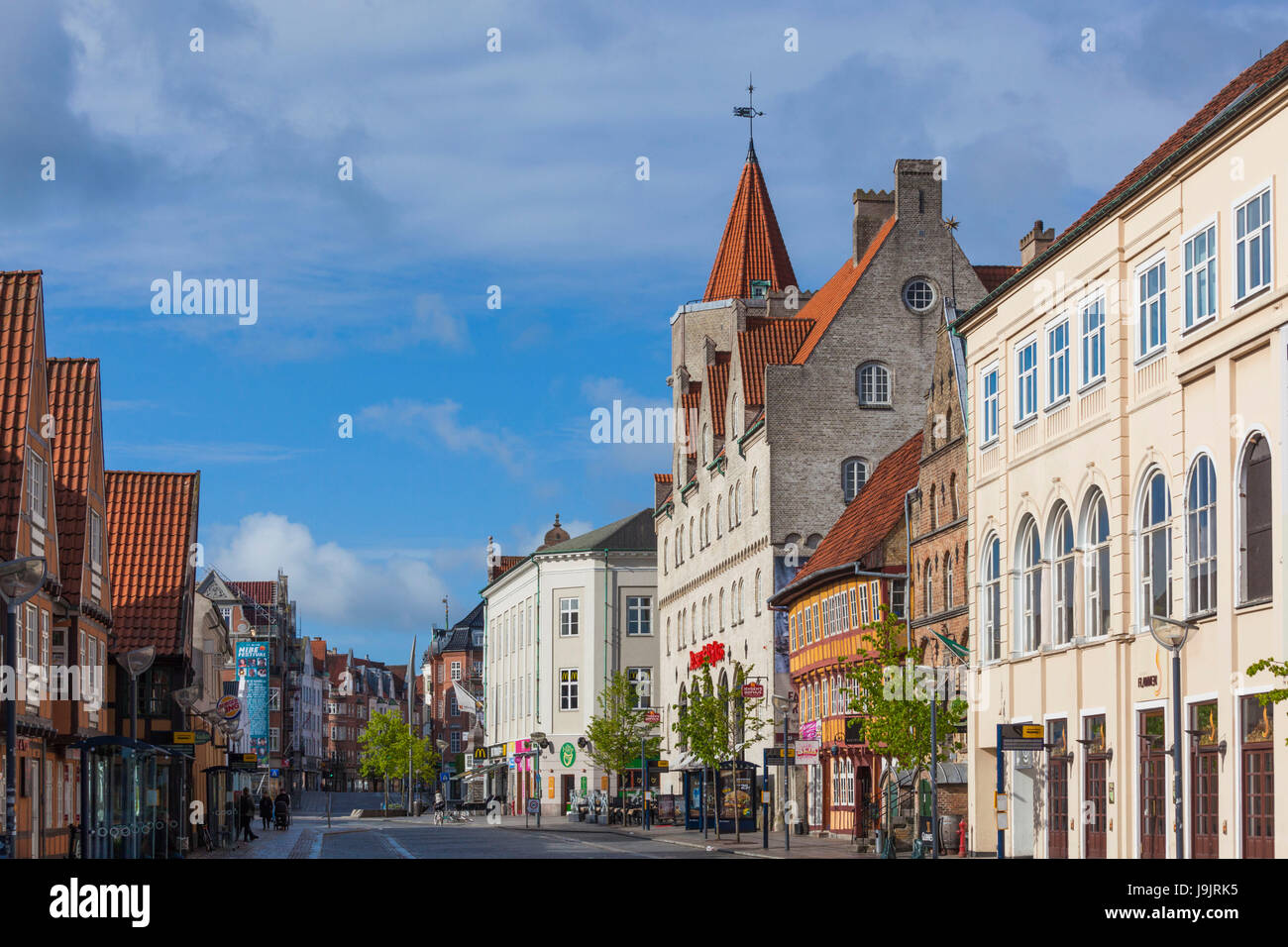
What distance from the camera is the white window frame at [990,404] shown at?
44219 millimetres

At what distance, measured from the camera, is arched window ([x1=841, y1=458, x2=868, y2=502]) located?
76.6 metres

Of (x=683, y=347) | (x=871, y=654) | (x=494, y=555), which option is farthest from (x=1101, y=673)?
(x=494, y=555)

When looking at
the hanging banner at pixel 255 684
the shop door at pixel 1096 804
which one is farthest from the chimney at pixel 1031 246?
the hanging banner at pixel 255 684

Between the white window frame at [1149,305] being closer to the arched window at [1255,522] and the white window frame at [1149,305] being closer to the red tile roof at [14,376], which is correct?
the arched window at [1255,522]

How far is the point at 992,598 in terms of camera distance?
44.7 meters

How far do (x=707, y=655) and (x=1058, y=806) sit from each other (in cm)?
4815

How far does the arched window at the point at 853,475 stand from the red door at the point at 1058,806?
36.8 m

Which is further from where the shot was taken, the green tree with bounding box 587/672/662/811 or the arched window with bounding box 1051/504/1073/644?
the green tree with bounding box 587/672/662/811

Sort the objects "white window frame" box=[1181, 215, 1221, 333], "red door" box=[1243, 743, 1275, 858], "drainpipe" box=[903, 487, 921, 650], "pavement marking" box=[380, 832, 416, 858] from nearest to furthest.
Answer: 1. "red door" box=[1243, 743, 1275, 858]
2. "white window frame" box=[1181, 215, 1221, 333]
3. "pavement marking" box=[380, 832, 416, 858]
4. "drainpipe" box=[903, 487, 921, 650]

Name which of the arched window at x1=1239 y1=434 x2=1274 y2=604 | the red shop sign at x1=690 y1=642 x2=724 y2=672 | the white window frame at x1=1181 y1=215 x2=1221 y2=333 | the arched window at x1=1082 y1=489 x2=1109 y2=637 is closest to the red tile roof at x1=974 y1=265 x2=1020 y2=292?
the red shop sign at x1=690 y1=642 x2=724 y2=672

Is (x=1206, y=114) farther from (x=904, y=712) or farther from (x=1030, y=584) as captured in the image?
(x=904, y=712)

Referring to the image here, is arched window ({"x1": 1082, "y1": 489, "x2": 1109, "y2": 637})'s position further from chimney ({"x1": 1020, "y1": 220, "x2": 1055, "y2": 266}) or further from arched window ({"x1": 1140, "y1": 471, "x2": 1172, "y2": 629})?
chimney ({"x1": 1020, "y1": 220, "x2": 1055, "y2": 266})

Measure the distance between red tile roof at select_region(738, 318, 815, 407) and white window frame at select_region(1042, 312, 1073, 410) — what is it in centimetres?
4173
